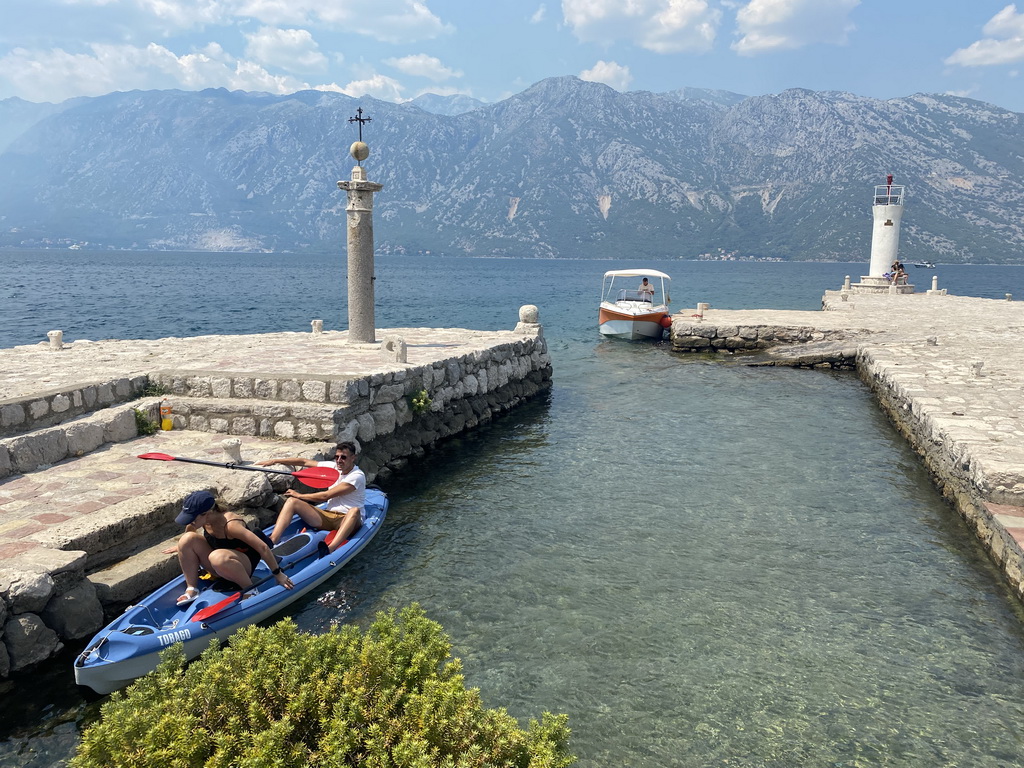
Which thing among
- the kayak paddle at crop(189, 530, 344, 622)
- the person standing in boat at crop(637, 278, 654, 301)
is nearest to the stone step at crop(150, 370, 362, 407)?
the kayak paddle at crop(189, 530, 344, 622)

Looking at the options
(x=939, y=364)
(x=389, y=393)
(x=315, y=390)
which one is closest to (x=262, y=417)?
(x=315, y=390)

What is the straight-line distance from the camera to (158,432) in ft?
35.1

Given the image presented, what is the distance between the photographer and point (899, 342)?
73.4ft

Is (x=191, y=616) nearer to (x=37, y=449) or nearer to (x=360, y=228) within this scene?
(x=37, y=449)

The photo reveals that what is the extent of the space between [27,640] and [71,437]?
4152 mm

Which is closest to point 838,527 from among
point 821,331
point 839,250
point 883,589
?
point 883,589

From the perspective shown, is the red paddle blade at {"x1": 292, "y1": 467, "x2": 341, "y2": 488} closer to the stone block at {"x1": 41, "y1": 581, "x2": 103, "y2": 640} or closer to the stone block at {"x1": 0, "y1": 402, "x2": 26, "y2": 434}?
the stone block at {"x1": 41, "y1": 581, "x2": 103, "y2": 640}

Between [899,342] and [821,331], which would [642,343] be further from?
[899,342]

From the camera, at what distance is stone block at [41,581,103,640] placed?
19.3 feet

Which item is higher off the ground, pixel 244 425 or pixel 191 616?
pixel 244 425

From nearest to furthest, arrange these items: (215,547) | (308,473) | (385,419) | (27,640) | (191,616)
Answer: (27,640) → (191,616) → (215,547) → (308,473) → (385,419)

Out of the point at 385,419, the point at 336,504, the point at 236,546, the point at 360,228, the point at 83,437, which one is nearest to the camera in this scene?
the point at 236,546

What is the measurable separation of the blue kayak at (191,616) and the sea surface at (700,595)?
41cm

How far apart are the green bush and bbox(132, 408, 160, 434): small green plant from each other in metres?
7.46
